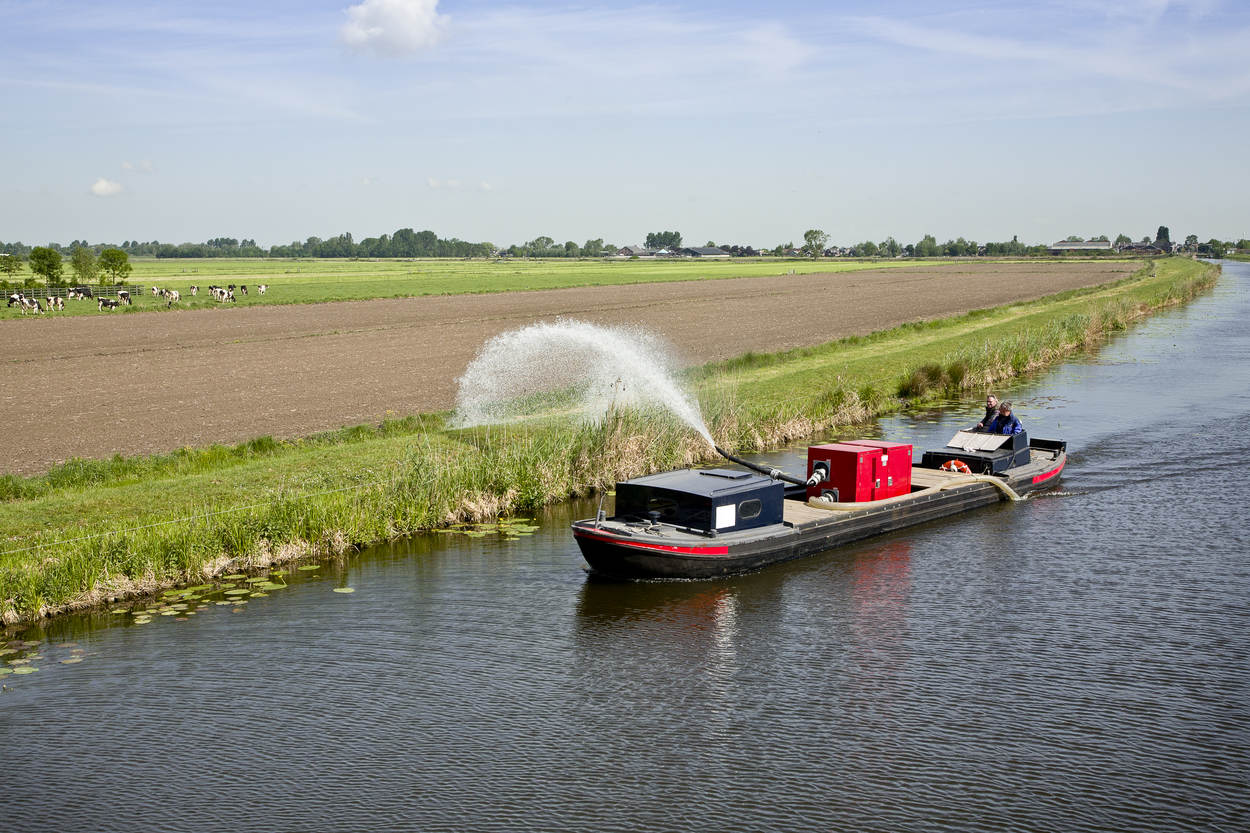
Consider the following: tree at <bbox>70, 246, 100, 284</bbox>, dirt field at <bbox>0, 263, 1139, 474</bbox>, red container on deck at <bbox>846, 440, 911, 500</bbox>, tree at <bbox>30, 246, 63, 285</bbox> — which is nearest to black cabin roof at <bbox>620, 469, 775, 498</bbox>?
red container on deck at <bbox>846, 440, 911, 500</bbox>

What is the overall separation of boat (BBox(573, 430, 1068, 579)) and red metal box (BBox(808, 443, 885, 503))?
0.03 meters

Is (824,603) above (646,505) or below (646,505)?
below

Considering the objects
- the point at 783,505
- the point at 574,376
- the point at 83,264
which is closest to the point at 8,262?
the point at 83,264

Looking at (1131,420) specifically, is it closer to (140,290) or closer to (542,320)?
(542,320)

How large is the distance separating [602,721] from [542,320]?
268 ft

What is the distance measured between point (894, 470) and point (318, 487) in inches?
657

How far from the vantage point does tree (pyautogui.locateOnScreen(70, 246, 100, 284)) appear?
146375 millimetres

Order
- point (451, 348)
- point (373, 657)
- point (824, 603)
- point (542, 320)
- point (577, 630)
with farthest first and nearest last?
point (542, 320), point (451, 348), point (824, 603), point (577, 630), point (373, 657)

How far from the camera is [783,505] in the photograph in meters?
29.2

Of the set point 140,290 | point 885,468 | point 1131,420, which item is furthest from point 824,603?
point 140,290

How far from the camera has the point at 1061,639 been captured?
71.2 ft

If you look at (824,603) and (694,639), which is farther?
(824,603)

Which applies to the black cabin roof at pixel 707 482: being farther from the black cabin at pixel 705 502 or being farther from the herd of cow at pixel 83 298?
the herd of cow at pixel 83 298

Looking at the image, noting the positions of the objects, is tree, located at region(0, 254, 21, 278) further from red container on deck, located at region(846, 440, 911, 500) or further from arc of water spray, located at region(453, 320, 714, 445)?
red container on deck, located at region(846, 440, 911, 500)
